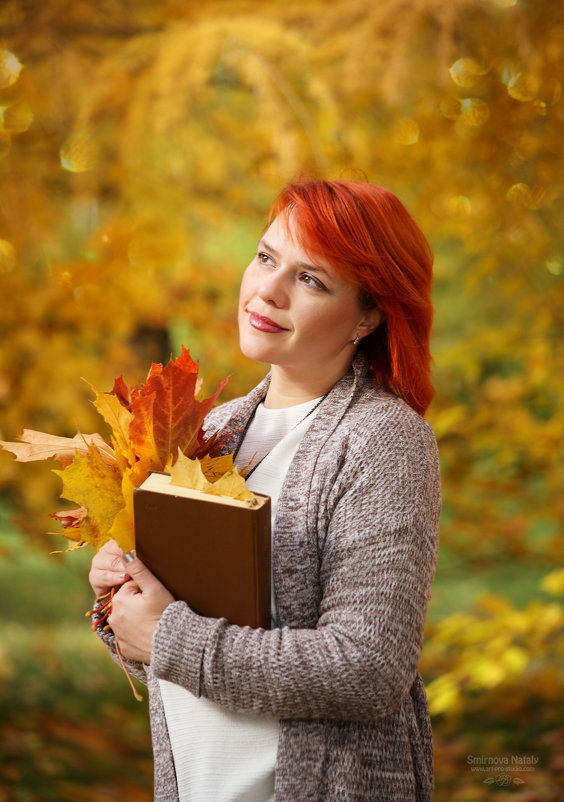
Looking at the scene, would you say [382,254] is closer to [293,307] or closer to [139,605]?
[293,307]

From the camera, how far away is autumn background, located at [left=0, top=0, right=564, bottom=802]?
84.7 inches

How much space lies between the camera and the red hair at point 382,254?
95 cm

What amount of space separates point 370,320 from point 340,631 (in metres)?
0.43

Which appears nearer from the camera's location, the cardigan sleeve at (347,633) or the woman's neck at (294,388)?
the cardigan sleeve at (347,633)

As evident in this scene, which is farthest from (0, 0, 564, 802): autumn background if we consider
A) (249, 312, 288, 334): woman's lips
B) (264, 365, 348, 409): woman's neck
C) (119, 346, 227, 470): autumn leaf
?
(119, 346, 227, 470): autumn leaf

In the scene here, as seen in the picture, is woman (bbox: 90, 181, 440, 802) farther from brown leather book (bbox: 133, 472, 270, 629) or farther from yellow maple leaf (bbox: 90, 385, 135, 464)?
yellow maple leaf (bbox: 90, 385, 135, 464)

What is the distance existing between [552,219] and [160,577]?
6.15 feet

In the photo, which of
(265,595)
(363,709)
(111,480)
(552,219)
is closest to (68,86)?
(552,219)

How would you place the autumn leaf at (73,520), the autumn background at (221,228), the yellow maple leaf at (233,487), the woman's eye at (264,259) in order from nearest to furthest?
the yellow maple leaf at (233,487), the autumn leaf at (73,520), the woman's eye at (264,259), the autumn background at (221,228)

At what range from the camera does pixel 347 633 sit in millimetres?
806

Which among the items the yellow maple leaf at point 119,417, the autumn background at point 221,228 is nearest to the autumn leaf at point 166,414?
the yellow maple leaf at point 119,417

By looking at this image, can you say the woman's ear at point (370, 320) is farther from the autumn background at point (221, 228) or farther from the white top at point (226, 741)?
the autumn background at point (221, 228)

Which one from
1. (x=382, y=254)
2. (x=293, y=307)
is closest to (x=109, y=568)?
(x=293, y=307)

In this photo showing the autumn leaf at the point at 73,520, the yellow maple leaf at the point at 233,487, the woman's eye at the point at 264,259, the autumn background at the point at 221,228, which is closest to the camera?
the yellow maple leaf at the point at 233,487
